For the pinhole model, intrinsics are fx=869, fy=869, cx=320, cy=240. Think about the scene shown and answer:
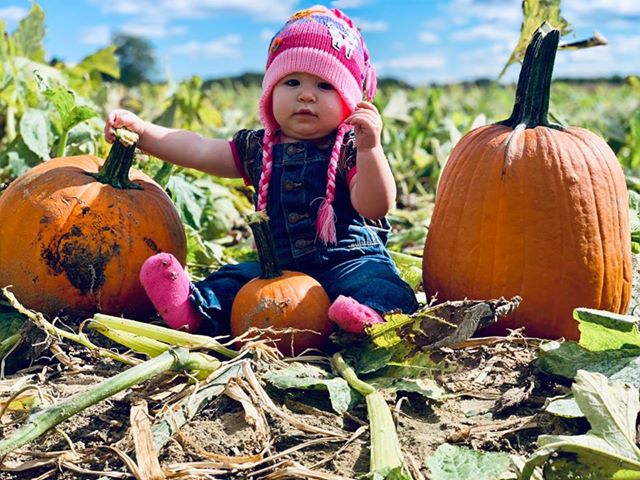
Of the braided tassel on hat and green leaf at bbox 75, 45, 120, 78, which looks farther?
green leaf at bbox 75, 45, 120, 78

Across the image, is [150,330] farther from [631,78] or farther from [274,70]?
[631,78]

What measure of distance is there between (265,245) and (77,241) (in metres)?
0.70

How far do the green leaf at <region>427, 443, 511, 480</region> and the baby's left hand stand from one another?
3.86 ft

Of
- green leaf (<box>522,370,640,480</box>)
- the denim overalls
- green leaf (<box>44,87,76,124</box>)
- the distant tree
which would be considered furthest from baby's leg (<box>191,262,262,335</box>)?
the distant tree

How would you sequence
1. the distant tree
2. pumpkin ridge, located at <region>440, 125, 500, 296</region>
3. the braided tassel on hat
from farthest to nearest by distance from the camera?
the distant tree → the braided tassel on hat → pumpkin ridge, located at <region>440, 125, 500, 296</region>

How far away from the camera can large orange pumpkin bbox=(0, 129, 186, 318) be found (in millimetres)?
3105

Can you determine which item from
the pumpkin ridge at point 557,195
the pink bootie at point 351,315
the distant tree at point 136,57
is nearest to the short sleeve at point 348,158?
the pink bootie at point 351,315

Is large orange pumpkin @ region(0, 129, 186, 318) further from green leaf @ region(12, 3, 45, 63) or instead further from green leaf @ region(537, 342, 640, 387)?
green leaf @ region(12, 3, 45, 63)

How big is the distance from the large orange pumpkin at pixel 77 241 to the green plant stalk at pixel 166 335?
1.10ft

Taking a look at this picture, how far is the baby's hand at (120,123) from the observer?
340cm

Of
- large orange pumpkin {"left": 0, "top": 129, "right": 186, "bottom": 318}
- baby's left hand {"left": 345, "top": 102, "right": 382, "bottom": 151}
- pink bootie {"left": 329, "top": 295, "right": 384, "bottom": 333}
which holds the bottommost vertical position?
pink bootie {"left": 329, "top": 295, "right": 384, "bottom": 333}

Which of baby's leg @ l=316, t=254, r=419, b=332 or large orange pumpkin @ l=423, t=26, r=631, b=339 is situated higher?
large orange pumpkin @ l=423, t=26, r=631, b=339

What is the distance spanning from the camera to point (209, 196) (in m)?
4.56

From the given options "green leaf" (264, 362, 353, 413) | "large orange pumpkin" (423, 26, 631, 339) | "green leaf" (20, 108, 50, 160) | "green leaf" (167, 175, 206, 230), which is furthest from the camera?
"green leaf" (20, 108, 50, 160)
